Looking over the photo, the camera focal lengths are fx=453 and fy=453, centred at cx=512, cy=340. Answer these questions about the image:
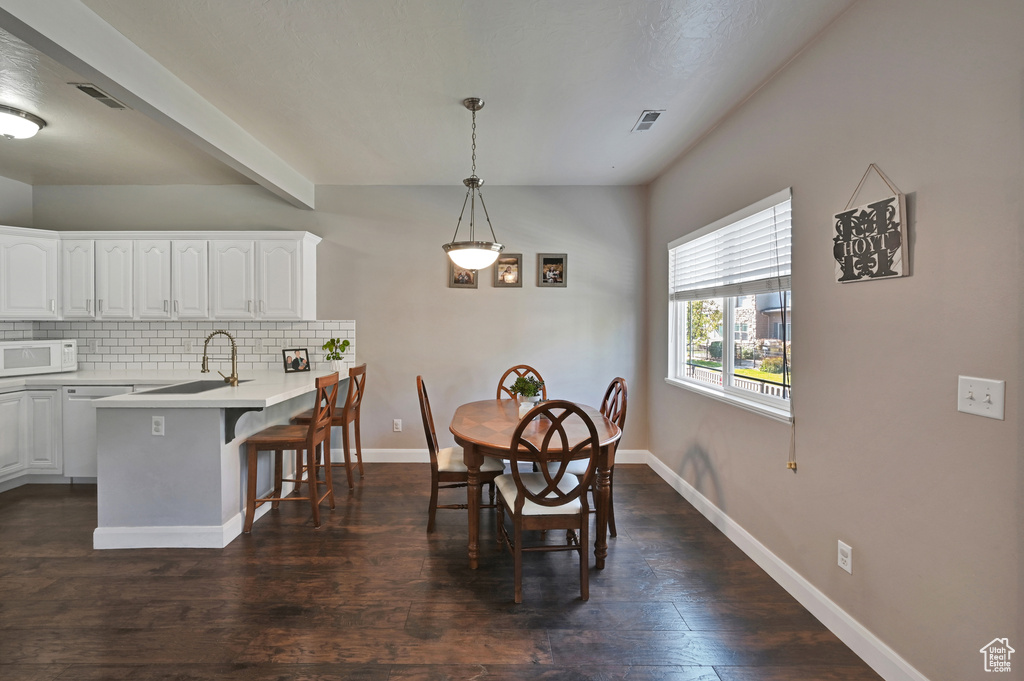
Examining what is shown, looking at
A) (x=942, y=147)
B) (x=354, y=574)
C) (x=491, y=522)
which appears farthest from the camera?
(x=491, y=522)

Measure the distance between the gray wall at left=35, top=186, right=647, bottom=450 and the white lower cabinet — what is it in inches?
87.5

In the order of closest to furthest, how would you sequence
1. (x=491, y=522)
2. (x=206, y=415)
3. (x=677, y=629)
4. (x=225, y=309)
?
1. (x=677, y=629)
2. (x=206, y=415)
3. (x=491, y=522)
4. (x=225, y=309)

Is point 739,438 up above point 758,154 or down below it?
below

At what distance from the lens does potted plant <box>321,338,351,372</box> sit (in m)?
4.22

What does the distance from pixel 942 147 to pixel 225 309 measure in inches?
188

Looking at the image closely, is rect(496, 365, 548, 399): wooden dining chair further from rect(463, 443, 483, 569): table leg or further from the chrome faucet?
the chrome faucet

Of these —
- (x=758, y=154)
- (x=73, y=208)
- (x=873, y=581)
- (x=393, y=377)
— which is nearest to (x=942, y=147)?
(x=758, y=154)

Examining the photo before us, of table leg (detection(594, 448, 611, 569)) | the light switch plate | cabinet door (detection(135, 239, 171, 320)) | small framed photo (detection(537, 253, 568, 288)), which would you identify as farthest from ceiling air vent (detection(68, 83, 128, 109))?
the light switch plate

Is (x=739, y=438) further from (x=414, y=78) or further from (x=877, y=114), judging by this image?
(x=414, y=78)

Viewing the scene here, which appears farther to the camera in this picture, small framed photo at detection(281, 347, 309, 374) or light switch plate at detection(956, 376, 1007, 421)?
small framed photo at detection(281, 347, 309, 374)

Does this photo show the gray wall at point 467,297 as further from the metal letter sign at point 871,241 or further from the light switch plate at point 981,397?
the light switch plate at point 981,397

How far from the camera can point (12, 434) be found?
358 cm

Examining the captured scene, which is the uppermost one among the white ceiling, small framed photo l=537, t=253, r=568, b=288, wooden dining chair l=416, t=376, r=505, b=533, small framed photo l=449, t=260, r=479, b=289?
the white ceiling

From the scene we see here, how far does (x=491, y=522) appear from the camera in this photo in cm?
314
